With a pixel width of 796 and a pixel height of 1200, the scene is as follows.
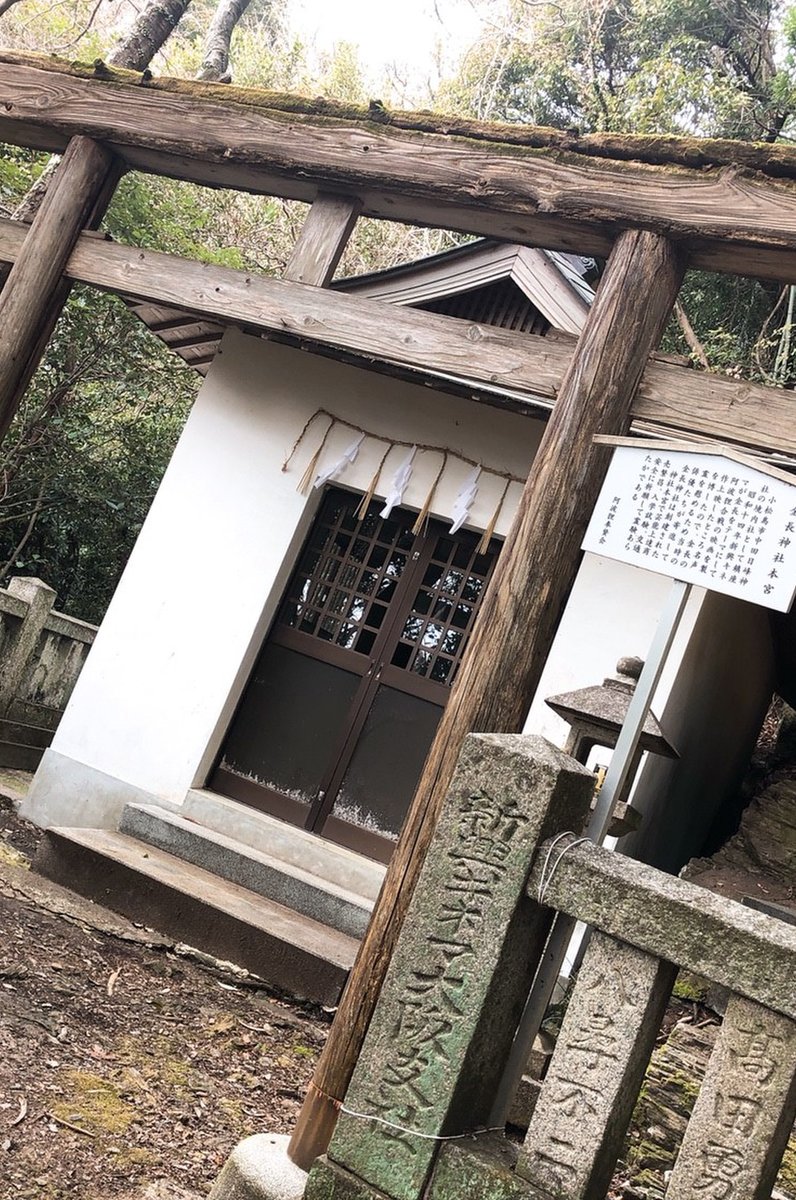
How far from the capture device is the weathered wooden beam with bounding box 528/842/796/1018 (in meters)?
2.74

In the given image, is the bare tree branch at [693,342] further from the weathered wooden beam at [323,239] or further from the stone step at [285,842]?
the stone step at [285,842]

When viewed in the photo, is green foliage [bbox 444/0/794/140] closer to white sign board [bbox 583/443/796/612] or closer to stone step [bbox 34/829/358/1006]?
white sign board [bbox 583/443/796/612]

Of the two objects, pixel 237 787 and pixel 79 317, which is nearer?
pixel 237 787

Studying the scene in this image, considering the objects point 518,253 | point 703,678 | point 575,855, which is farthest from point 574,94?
point 575,855

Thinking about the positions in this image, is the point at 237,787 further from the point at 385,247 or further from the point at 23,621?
the point at 385,247

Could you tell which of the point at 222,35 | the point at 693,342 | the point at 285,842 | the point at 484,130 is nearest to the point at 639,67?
the point at 693,342

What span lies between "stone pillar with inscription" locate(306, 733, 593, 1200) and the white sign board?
1.00m

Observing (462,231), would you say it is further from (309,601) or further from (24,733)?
(24,733)

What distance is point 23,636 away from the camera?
10539mm

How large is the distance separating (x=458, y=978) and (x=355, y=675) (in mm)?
5439

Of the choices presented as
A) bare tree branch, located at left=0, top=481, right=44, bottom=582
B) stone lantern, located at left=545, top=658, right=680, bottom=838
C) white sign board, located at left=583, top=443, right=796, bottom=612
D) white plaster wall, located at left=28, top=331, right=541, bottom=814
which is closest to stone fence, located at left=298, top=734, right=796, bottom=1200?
white sign board, located at left=583, top=443, right=796, bottom=612

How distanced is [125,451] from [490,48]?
13.0 m

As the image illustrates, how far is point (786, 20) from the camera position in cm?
1452

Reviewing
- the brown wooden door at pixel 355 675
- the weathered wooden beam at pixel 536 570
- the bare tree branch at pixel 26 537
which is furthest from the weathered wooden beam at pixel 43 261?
the bare tree branch at pixel 26 537
